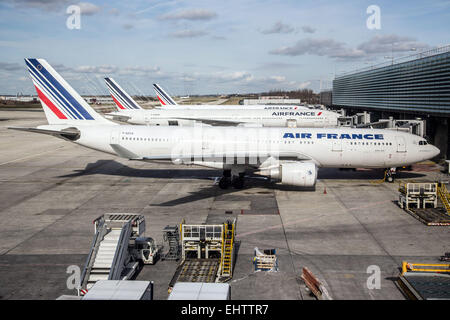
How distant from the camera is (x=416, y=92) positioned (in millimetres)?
40938

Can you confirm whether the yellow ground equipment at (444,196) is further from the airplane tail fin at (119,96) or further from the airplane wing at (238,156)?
the airplane tail fin at (119,96)

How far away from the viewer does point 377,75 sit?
55.2 metres

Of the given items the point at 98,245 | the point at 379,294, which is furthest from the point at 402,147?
the point at 98,245

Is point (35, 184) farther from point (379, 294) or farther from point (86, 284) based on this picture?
point (379, 294)

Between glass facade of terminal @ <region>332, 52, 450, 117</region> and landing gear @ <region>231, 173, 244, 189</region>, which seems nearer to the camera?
landing gear @ <region>231, 173, 244, 189</region>

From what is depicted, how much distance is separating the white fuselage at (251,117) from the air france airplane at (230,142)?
28.0m

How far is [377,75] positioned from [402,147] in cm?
2988

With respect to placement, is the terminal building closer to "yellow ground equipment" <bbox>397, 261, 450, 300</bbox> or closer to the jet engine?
the jet engine

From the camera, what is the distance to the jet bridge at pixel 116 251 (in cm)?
1374

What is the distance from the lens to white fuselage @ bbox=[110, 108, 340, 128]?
59.6m

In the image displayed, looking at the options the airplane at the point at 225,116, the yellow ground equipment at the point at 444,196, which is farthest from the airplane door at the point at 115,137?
the airplane at the point at 225,116

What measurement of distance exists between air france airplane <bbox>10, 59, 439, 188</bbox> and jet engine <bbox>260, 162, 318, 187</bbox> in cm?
145

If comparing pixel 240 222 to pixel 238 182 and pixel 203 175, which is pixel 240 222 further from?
pixel 203 175

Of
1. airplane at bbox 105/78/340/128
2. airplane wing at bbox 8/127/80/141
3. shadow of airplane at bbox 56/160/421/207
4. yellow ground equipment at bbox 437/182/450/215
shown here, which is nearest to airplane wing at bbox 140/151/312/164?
shadow of airplane at bbox 56/160/421/207
